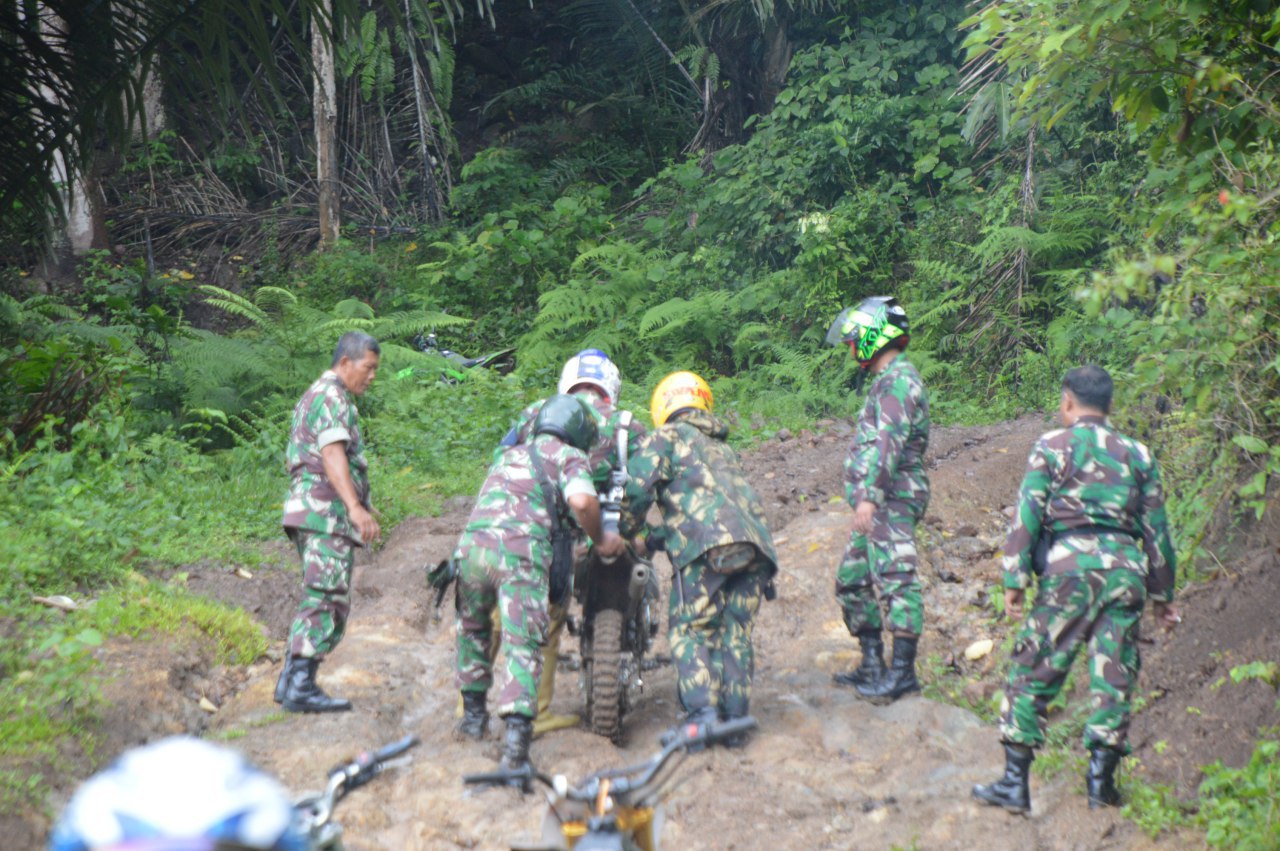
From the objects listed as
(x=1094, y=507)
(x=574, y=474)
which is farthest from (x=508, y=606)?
(x=1094, y=507)

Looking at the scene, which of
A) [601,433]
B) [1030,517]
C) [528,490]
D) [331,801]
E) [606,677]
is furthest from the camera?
[601,433]

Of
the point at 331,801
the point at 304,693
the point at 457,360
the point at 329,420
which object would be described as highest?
the point at 457,360

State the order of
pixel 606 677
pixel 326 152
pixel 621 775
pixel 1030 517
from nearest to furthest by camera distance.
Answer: pixel 621 775
pixel 1030 517
pixel 606 677
pixel 326 152

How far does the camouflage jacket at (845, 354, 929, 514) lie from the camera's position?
6328mm

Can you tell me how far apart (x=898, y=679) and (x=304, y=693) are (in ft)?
10.0

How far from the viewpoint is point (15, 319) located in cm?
1155

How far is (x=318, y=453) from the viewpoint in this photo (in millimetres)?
6375

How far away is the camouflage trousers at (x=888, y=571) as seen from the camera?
20.8 feet

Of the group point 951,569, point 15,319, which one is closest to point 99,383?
point 15,319

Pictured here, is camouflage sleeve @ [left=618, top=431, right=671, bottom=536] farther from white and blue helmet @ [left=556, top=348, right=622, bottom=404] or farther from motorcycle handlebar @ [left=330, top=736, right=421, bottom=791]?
motorcycle handlebar @ [left=330, top=736, right=421, bottom=791]

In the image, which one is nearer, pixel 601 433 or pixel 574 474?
pixel 574 474

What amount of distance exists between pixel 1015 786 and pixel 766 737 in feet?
4.69

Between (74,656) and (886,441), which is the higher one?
(886,441)

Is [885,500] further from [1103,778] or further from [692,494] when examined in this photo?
[1103,778]
